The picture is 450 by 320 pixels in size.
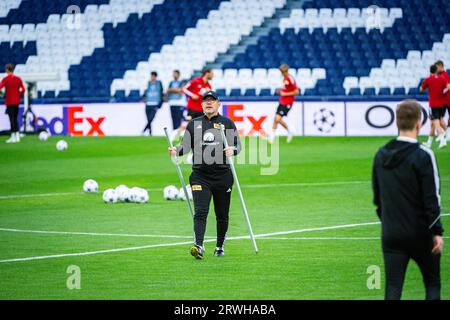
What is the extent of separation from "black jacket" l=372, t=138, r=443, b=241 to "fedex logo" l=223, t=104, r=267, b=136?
2791 centimetres

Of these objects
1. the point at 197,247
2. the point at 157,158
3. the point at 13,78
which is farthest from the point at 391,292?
the point at 13,78

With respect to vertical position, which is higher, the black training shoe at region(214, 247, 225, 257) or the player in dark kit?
the player in dark kit

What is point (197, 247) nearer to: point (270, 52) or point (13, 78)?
point (13, 78)

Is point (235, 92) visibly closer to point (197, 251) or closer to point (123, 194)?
point (123, 194)

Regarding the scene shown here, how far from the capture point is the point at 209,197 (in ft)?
44.7

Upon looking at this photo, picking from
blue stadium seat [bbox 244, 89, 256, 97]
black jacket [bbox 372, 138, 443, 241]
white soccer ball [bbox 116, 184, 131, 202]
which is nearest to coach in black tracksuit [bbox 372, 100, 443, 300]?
black jacket [bbox 372, 138, 443, 241]

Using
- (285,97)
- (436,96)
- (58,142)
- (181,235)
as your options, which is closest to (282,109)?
(285,97)

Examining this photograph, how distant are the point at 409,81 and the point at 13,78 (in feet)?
48.6

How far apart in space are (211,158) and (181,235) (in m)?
2.70

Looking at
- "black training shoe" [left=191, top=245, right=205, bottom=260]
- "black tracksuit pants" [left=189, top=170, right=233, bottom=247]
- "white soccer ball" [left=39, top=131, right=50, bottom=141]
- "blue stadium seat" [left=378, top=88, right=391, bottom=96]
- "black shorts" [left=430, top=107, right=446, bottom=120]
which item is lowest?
"white soccer ball" [left=39, top=131, right=50, bottom=141]

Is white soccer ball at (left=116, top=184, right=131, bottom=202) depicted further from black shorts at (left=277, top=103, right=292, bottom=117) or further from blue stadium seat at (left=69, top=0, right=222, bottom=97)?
blue stadium seat at (left=69, top=0, right=222, bottom=97)

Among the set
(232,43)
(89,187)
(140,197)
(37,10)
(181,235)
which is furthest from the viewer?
(37,10)

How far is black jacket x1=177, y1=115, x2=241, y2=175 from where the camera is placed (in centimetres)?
1361

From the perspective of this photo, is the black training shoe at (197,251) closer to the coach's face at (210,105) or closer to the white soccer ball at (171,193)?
the coach's face at (210,105)
